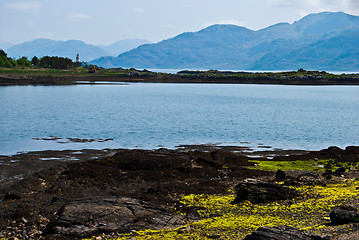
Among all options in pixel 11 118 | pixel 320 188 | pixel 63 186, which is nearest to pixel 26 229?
pixel 63 186

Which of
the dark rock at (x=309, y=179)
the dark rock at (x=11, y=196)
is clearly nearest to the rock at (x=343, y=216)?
the dark rock at (x=309, y=179)

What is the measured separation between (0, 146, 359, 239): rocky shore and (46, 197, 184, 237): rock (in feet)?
0.15

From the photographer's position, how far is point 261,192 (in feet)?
77.8

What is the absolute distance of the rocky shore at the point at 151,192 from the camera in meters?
18.5

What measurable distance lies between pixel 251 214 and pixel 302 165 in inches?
602

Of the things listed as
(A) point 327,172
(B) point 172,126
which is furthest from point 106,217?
(B) point 172,126

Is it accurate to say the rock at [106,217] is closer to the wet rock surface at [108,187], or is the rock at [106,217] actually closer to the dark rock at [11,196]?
the wet rock surface at [108,187]

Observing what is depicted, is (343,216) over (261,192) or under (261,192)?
over

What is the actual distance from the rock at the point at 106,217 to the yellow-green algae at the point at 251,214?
86cm

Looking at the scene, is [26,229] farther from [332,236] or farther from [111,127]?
[111,127]

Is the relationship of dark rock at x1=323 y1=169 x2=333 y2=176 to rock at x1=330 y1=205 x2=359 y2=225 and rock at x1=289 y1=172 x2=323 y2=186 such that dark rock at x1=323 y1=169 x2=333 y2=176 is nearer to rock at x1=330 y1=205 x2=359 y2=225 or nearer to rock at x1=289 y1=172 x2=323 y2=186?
rock at x1=289 y1=172 x2=323 y2=186

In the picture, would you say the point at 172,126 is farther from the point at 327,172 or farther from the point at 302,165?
the point at 327,172

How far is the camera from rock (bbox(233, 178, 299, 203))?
23438 millimetres

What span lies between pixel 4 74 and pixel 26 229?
17212cm
